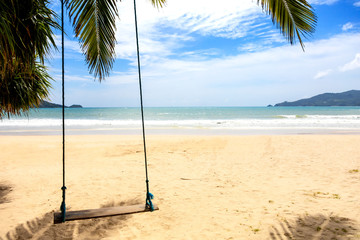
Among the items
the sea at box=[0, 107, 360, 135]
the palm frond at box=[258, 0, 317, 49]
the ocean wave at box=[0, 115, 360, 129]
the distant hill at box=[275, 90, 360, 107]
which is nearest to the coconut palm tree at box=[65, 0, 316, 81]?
the palm frond at box=[258, 0, 317, 49]

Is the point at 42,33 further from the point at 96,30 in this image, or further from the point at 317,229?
the point at 317,229

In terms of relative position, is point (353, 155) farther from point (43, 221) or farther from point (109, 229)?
point (43, 221)

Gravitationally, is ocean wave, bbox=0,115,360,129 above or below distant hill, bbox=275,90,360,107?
below

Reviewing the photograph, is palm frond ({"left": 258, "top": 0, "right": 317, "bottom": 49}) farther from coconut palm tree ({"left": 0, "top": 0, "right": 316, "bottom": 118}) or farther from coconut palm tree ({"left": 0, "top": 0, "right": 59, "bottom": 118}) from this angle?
coconut palm tree ({"left": 0, "top": 0, "right": 59, "bottom": 118})

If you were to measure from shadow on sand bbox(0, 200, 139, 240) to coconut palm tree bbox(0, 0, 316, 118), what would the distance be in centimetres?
199

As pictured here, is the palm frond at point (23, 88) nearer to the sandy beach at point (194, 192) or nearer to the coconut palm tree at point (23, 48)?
the coconut palm tree at point (23, 48)

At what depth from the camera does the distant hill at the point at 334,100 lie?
9856 cm

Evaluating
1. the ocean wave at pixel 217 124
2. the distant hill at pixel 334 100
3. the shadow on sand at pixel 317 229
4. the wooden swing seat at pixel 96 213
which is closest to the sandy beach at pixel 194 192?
the shadow on sand at pixel 317 229

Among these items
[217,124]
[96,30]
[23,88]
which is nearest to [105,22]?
[96,30]

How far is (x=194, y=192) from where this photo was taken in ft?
14.9

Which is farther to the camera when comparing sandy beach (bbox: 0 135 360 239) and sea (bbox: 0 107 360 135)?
sea (bbox: 0 107 360 135)

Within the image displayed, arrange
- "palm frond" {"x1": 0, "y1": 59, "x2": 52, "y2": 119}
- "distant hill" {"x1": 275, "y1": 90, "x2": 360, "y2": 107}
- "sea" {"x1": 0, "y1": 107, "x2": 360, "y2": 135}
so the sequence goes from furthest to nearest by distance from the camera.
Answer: "distant hill" {"x1": 275, "y1": 90, "x2": 360, "y2": 107}
"sea" {"x1": 0, "y1": 107, "x2": 360, "y2": 135}
"palm frond" {"x1": 0, "y1": 59, "x2": 52, "y2": 119}

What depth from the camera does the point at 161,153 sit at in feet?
26.8

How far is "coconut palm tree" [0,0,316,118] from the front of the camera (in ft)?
8.71
